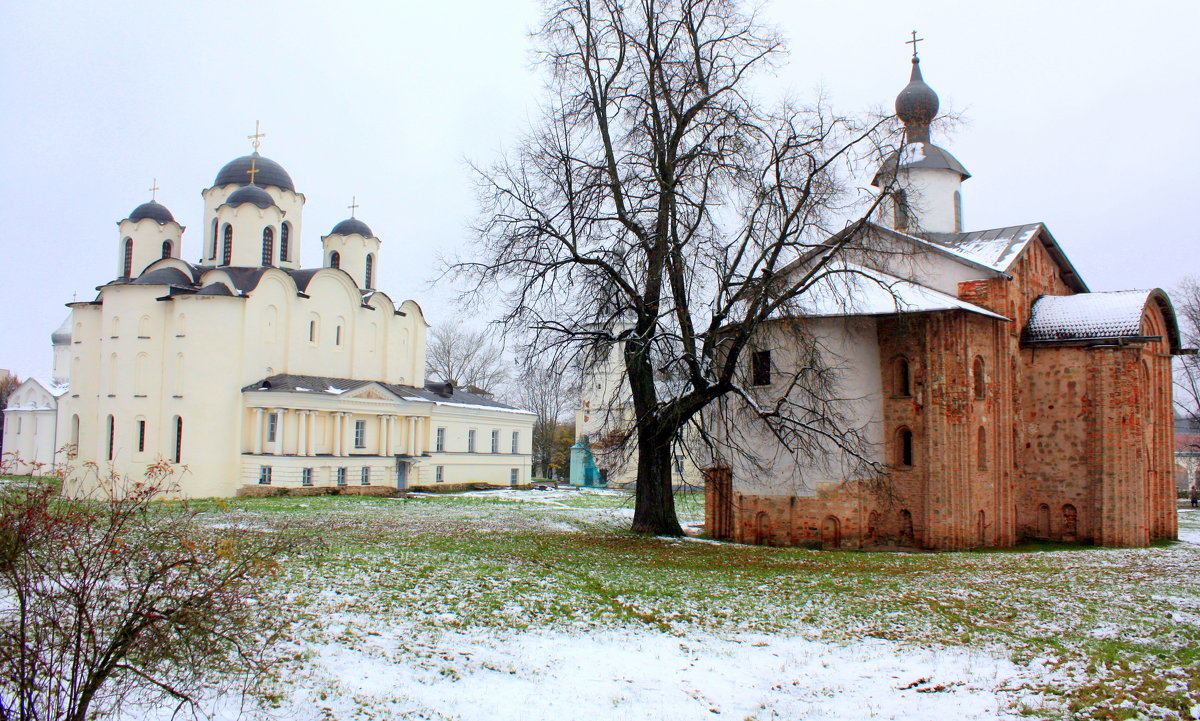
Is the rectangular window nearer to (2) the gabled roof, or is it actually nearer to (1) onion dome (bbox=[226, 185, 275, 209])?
(2) the gabled roof

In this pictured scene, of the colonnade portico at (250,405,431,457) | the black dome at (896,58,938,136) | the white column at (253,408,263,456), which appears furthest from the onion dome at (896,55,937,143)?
the white column at (253,408,263,456)

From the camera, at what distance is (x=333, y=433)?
3334 centimetres

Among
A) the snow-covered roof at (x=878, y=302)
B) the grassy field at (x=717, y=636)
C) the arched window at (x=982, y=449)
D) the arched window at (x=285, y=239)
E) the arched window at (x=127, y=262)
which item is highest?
the arched window at (x=285, y=239)

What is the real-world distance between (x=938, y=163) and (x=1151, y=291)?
23.3 ft

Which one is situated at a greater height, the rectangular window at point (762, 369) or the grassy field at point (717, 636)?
the rectangular window at point (762, 369)

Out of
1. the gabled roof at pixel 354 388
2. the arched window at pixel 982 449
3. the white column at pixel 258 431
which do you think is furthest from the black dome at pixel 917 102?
the white column at pixel 258 431

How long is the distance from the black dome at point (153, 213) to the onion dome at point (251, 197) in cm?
315

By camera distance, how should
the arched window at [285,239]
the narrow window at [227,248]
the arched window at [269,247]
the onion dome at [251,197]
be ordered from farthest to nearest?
the arched window at [285,239] < the arched window at [269,247] < the narrow window at [227,248] < the onion dome at [251,197]

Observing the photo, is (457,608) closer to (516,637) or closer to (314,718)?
(516,637)

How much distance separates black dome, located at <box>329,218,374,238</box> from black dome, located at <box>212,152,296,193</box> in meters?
3.90

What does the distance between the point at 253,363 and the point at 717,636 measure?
86.4 ft

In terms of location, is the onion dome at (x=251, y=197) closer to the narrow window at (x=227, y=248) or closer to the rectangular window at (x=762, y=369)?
the narrow window at (x=227, y=248)

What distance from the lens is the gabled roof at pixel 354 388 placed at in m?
31.5

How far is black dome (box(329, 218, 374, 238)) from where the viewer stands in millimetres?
40500
